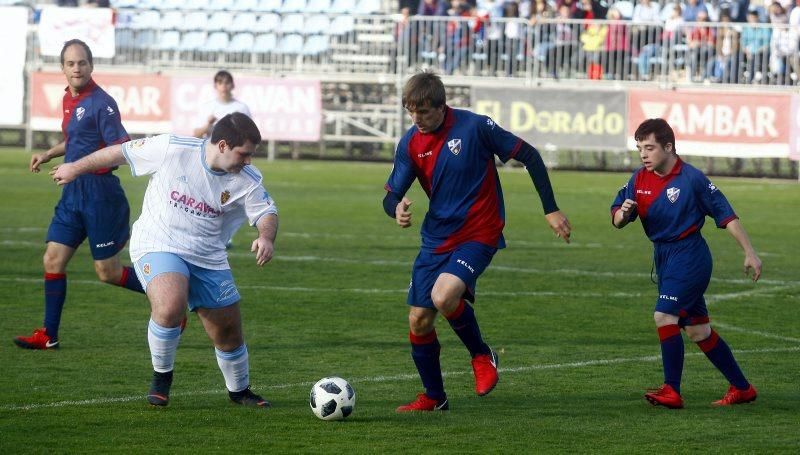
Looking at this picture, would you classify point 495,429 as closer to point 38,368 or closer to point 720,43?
point 38,368

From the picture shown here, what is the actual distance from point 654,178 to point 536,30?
21.5 meters

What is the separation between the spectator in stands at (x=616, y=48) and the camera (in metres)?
28.9

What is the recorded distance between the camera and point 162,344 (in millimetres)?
7730

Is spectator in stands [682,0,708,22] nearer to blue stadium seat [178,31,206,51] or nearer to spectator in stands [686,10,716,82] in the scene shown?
spectator in stands [686,10,716,82]

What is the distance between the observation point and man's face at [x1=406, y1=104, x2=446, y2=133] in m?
7.75

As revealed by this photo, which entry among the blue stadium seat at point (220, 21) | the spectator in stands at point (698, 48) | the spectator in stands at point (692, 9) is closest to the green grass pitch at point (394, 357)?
the spectator in stands at point (698, 48)

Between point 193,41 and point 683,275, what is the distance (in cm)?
2549

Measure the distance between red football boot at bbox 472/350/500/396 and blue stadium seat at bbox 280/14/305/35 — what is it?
79.2ft

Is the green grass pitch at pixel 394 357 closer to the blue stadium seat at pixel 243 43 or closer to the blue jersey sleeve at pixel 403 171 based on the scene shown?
the blue jersey sleeve at pixel 403 171

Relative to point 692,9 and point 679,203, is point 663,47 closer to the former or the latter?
point 692,9

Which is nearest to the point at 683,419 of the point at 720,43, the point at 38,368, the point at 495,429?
the point at 495,429

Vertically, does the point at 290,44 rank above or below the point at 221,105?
above

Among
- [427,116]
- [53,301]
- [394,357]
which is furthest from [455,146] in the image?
[53,301]

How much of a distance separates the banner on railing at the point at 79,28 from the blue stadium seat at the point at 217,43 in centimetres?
233
